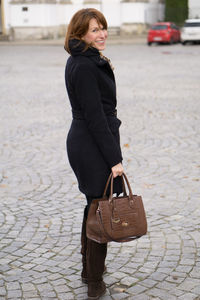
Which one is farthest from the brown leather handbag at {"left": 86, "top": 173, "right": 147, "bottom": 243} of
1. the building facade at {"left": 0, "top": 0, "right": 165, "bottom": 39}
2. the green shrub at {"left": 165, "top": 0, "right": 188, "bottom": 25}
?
the green shrub at {"left": 165, "top": 0, "right": 188, "bottom": 25}

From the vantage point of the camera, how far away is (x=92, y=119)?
11.5ft

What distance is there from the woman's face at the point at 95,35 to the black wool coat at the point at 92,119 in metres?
0.06

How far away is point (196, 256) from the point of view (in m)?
4.58

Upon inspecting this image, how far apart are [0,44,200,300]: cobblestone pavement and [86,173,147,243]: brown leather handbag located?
62 centimetres

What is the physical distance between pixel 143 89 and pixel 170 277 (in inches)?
425

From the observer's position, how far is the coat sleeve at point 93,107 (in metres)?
3.47

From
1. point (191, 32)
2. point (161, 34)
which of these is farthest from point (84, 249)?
point (161, 34)

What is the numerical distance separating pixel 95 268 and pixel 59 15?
138 feet

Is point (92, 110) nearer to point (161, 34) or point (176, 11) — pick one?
point (161, 34)

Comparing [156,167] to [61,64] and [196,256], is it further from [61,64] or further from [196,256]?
[61,64]

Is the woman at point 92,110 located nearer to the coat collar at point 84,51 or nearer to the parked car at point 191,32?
the coat collar at point 84,51

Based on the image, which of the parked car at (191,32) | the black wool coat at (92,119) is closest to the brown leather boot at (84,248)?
the black wool coat at (92,119)

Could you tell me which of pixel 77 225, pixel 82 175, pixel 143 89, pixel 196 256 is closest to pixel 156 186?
pixel 77 225

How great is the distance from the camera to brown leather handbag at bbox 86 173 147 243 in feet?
11.6
